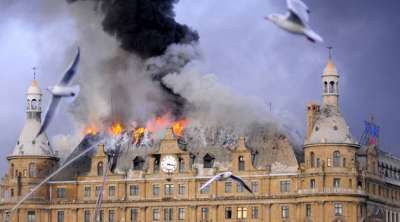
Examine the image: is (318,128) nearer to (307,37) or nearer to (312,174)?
(312,174)

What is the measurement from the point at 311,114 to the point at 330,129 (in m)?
3.70

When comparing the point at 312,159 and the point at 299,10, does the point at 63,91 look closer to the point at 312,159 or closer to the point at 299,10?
the point at 299,10

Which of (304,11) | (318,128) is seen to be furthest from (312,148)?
(304,11)

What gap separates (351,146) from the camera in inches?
7756

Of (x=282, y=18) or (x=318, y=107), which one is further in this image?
(x=318, y=107)

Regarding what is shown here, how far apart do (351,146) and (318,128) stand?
4894mm

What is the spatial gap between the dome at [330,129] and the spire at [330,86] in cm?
104

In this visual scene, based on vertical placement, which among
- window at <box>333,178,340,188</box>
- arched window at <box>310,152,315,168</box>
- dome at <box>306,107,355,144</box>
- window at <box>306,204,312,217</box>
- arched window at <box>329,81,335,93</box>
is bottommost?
window at <box>306,204,312,217</box>

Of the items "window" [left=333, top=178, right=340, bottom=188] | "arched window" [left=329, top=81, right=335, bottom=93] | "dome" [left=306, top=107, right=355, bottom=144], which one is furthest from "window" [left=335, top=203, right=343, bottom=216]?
"arched window" [left=329, top=81, right=335, bottom=93]

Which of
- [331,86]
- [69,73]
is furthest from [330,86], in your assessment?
[69,73]

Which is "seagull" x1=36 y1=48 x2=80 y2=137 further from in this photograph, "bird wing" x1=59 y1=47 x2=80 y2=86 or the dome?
the dome

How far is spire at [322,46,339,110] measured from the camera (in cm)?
19700

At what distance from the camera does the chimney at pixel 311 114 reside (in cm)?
19875

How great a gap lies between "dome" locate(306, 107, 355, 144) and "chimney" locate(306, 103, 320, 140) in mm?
627
